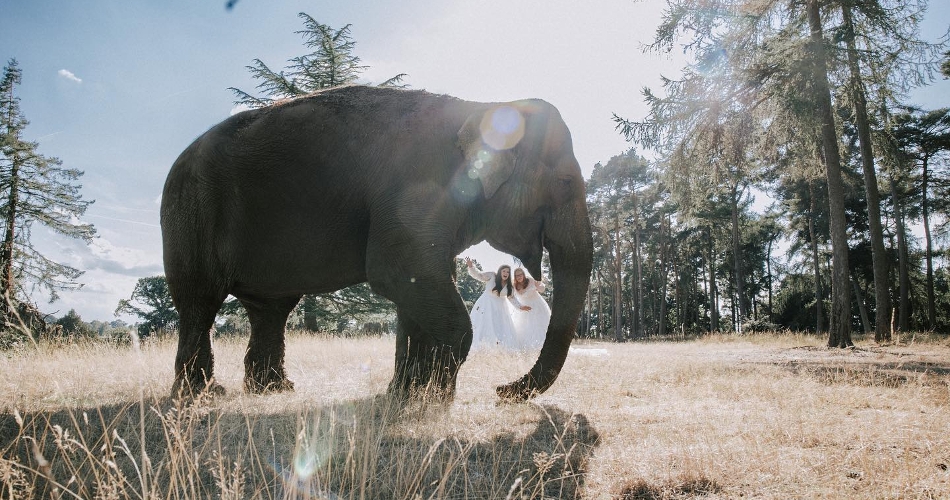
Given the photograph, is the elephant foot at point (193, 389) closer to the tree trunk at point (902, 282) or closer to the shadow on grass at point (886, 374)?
the shadow on grass at point (886, 374)

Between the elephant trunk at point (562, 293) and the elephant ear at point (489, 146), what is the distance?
686mm

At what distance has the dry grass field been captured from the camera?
2.29m

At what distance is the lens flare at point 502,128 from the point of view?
445 centimetres

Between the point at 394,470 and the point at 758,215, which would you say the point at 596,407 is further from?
the point at 758,215

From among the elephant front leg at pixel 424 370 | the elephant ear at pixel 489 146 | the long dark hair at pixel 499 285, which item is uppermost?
the elephant ear at pixel 489 146

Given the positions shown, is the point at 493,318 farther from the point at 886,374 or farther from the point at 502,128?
the point at 502,128

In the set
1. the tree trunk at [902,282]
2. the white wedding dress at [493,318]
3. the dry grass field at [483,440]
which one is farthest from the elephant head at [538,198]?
the tree trunk at [902,282]

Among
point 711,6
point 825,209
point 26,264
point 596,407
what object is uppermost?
point 711,6

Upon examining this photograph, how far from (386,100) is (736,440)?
3.82 metres

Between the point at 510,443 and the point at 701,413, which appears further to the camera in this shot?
the point at 701,413

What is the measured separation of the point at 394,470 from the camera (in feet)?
8.67

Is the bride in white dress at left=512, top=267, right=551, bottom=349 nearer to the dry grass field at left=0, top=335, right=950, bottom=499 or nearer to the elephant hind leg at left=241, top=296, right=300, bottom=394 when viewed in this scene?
the dry grass field at left=0, top=335, right=950, bottom=499

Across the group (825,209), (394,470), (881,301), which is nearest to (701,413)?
(394,470)

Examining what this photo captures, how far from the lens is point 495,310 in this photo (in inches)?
524
